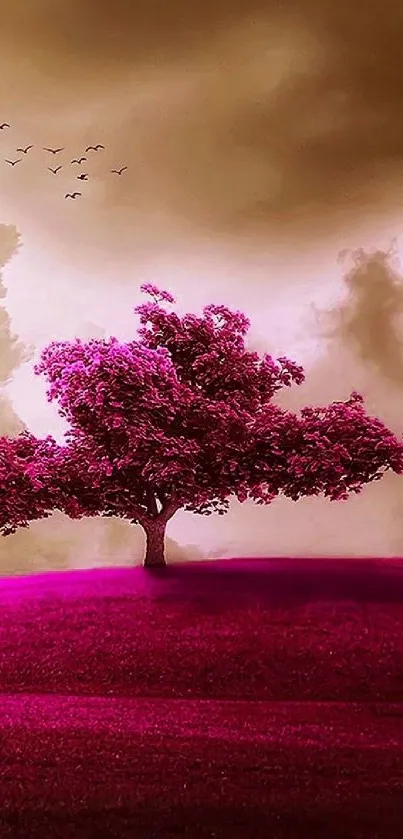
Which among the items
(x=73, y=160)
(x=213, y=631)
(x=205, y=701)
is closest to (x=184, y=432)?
(x=213, y=631)

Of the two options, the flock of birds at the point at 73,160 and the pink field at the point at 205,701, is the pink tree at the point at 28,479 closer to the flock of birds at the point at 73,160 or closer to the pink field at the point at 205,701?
the pink field at the point at 205,701

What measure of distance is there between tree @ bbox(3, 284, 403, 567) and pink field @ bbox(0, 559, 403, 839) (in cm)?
36

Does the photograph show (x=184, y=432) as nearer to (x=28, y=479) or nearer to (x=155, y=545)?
(x=155, y=545)

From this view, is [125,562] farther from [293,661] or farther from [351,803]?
[351,803]

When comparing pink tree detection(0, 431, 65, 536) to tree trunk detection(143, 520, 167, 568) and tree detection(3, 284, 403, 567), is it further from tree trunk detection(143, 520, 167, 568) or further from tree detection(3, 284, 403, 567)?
tree trunk detection(143, 520, 167, 568)

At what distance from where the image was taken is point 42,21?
4418mm

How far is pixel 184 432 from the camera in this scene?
13.8 feet

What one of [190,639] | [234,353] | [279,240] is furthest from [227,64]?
[190,639]

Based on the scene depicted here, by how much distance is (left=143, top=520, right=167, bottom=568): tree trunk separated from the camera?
4.26 metres

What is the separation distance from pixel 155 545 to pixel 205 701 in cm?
81

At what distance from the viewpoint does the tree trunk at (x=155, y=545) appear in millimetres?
4258

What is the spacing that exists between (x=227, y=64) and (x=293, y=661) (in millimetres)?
2889

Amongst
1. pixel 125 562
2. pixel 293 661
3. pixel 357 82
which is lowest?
pixel 293 661

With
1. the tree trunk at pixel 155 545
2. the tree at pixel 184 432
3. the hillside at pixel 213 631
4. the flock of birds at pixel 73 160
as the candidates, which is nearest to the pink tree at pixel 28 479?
the tree at pixel 184 432
